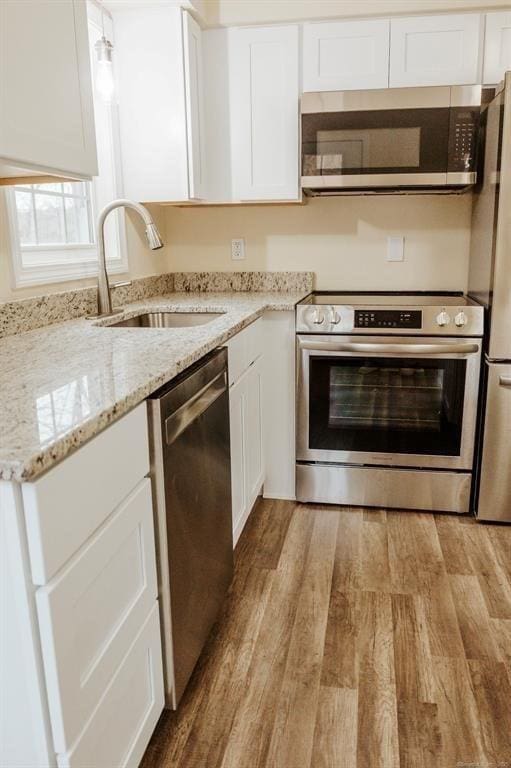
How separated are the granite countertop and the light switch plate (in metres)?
1.07

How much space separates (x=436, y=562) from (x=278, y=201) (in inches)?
67.1

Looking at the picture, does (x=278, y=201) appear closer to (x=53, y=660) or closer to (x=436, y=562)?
(x=436, y=562)

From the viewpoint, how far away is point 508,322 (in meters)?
2.40

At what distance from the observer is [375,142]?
2539 millimetres

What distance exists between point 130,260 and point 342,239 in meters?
1.05

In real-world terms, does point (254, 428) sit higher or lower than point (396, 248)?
lower

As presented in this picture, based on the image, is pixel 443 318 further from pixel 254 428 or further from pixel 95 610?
pixel 95 610

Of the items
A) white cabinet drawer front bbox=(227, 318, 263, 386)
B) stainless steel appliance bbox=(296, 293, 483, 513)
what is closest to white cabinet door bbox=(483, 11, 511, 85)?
stainless steel appliance bbox=(296, 293, 483, 513)

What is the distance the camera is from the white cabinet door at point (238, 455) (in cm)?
211

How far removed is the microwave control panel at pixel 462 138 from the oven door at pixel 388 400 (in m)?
0.72

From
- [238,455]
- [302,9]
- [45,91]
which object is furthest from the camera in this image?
[302,9]

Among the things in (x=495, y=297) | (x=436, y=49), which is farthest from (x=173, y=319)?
(x=436, y=49)

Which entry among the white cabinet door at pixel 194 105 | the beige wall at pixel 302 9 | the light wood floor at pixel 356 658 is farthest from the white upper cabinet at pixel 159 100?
the light wood floor at pixel 356 658

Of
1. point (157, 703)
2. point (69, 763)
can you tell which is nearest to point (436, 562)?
point (157, 703)
